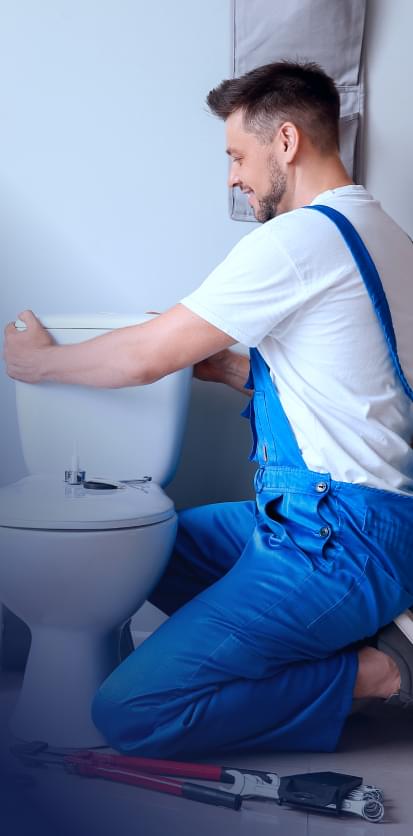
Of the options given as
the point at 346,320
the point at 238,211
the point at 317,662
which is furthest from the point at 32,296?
the point at 317,662

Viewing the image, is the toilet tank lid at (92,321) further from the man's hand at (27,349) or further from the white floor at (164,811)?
the white floor at (164,811)

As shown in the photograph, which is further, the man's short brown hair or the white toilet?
the man's short brown hair

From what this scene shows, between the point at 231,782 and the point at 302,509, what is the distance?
1.33 feet

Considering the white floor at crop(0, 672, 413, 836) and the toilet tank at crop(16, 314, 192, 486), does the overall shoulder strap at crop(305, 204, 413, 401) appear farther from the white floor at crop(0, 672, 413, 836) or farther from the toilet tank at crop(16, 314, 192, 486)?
the white floor at crop(0, 672, 413, 836)

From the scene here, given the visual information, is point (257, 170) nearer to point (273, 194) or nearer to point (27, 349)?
point (273, 194)

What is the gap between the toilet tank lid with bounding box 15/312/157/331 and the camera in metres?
1.66

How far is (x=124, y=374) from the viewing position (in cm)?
147

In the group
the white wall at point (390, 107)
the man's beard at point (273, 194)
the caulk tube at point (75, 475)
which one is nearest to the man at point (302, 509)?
the man's beard at point (273, 194)

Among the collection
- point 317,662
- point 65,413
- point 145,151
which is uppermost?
point 145,151

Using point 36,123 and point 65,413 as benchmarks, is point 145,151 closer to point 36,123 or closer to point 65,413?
point 36,123

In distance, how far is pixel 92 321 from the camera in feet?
5.47

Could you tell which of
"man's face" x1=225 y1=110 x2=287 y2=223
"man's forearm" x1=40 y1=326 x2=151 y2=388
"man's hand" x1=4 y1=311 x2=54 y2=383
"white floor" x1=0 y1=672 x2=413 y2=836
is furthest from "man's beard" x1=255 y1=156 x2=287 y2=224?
"white floor" x1=0 y1=672 x2=413 y2=836

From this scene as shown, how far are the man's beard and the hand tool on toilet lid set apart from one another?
0.91 m

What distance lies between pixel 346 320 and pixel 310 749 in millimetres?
675
